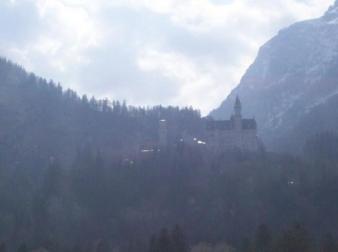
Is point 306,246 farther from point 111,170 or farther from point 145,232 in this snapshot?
point 111,170

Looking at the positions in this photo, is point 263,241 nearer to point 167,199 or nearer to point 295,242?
point 295,242

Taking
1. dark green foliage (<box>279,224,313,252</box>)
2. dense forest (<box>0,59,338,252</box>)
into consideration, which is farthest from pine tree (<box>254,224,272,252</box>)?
dense forest (<box>0,59,338,252</box>)

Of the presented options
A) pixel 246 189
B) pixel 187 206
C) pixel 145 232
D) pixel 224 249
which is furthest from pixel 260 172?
pixel 224 249

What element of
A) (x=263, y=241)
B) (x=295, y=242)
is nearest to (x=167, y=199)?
(x=263, y=241)

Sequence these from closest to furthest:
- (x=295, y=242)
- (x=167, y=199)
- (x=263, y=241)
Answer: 1. (x=295, y=242)
2. (x=263, y=241)
3. (x=167, y=199)

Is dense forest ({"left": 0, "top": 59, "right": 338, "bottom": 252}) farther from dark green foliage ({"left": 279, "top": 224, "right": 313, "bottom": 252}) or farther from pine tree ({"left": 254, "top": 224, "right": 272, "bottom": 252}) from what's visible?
dark green foliage ({"left": 279, "top": 224, "right": 313, "bottom": 252})

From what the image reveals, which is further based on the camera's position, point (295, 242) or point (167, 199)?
point (167, 199)

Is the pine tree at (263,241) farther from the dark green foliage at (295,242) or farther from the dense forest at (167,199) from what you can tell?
the dense forest at (167,199)

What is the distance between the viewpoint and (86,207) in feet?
522

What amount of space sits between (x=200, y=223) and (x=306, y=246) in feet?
226

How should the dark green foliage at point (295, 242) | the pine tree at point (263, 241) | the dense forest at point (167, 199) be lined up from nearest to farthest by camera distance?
1. the dark green foliage at point (295, 242)
2. the pine tree at point (263, 241)
3. the dense forest at point (167, 199)

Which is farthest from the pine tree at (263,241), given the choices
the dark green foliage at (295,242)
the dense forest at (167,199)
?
the dense forest at (167,199)

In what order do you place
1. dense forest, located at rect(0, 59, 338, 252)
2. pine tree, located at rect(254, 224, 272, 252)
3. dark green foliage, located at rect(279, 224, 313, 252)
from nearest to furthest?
dark green foliage, located at rect(279, 224, 313, 252), pine tree, located at rect(254, 224, 272, 252), dense forest, located at rect(0, 59, 338, 252)

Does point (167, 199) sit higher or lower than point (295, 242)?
higher
